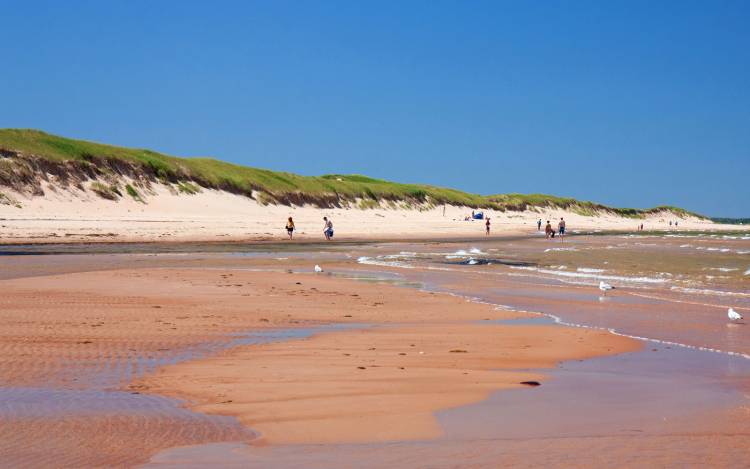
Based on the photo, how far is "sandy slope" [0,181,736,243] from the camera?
1475 inches

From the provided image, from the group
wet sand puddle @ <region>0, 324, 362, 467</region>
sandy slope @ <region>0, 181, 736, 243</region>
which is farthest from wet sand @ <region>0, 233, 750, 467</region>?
sandy slope @ <region>0, 181, 736, 243</region>

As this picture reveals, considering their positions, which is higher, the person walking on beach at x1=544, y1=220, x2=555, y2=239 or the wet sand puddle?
the person walking on beach at x1=544, y1=220, x2=555, y2=239

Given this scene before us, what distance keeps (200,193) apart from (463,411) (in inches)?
2138

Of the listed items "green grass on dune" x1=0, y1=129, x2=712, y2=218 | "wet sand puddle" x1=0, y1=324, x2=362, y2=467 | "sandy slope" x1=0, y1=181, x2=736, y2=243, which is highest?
"green grass on dune" x1=0, y1=129, x2=712, y2=218

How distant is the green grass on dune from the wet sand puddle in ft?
138

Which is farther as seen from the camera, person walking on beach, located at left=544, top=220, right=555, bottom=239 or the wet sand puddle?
person walking on beach, located at left=544, top=220, right=555, bottom=239

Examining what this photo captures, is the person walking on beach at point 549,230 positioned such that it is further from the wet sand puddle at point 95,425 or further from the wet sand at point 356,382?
the wet sand puddle at point 95,425

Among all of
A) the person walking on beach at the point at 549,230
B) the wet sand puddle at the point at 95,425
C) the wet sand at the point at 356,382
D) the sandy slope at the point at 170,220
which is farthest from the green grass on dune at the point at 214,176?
the wet sand puddle at the point at 95,425

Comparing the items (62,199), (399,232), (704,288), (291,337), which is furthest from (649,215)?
(291,337)

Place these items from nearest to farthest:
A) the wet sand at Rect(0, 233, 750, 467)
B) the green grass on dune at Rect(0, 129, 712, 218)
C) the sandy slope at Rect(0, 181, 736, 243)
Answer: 1. the wet sand at Rect(0, 233, 750, 467)
2. the sandy slope at Rect(0, 181, 736, 243)
3. the green grass on dune at Rect(0, 129, 712, 218)

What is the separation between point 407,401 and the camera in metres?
6.24

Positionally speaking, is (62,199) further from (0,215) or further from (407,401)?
(407,401)

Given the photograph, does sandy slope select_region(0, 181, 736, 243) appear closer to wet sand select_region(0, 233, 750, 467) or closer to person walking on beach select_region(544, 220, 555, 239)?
person walking on beach select_region(544, 220, 555, 239)

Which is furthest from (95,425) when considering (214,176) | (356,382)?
(214,176)
